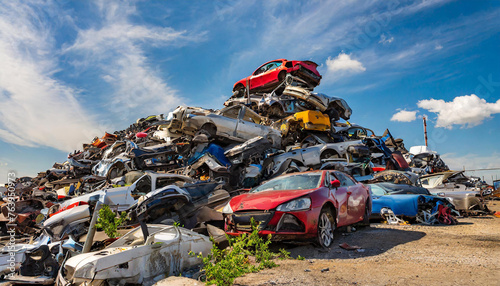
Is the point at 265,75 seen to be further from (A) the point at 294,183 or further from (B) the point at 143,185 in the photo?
(A) the point at 294,183

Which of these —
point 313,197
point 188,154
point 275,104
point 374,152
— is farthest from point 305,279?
point 275,104

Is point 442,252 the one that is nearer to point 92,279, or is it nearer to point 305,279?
point 305,279

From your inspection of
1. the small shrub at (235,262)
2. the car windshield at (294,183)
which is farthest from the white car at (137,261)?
the car windshield at (294,183)

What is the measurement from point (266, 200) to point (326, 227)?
44.3 inches

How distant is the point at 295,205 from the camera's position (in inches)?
187

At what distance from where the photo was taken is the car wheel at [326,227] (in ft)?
16.2

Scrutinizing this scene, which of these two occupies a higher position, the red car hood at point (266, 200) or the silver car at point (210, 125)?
the silver car at point (210, 125)

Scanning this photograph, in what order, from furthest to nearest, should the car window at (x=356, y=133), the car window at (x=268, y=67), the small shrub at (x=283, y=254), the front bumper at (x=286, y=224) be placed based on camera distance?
the car window at (x=268, y=67)
the car window at (x=356, y=133)
the front bumper at (x=286, y=224)
the small shrub at (x=283, y=254)

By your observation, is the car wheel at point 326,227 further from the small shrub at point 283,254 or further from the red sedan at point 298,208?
the small shrub at point 283,254

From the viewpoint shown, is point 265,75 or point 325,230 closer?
point 325,230

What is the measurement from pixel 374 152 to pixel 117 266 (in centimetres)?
1309

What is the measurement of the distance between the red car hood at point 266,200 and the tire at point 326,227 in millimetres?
472

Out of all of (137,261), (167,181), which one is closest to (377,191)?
(167,181)

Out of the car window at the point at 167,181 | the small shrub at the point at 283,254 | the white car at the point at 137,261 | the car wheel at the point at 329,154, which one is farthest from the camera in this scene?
the car wheel at the point at 329,154
